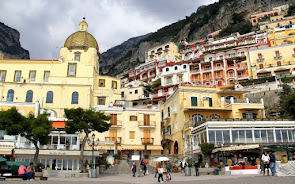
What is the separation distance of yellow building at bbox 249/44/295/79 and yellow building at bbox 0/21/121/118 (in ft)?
108

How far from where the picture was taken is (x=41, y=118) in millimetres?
25328

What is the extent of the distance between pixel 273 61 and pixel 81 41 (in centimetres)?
4119

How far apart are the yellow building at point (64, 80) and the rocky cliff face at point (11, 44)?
80119 mm

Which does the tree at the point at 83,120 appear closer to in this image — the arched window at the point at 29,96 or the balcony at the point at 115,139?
the balcony at the point at 115,139

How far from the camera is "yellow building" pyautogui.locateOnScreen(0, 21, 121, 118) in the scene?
1651 inches

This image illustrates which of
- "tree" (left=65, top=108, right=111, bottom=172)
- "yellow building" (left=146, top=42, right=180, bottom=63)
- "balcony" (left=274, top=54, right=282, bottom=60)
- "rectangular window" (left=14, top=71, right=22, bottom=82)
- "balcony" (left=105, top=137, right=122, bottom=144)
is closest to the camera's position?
"tree" (left=65, top=108, right=111, bottom=172)

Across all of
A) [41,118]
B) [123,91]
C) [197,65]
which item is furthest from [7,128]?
[197,65]

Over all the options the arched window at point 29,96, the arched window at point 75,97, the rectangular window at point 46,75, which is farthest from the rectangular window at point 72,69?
the arched window at point 29,96

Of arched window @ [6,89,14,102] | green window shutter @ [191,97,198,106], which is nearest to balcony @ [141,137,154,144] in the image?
green window shutter @ [191,97,198,106]

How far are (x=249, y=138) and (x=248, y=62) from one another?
40.7 m

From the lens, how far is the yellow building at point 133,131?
125ft

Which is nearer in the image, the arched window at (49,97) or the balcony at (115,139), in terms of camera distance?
the balcony at (115,139)

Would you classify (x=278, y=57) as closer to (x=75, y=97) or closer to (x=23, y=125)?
(x=75, y=97)

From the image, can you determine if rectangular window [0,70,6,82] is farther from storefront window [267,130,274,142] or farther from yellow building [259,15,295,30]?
yellow building [259,15,295,30]
